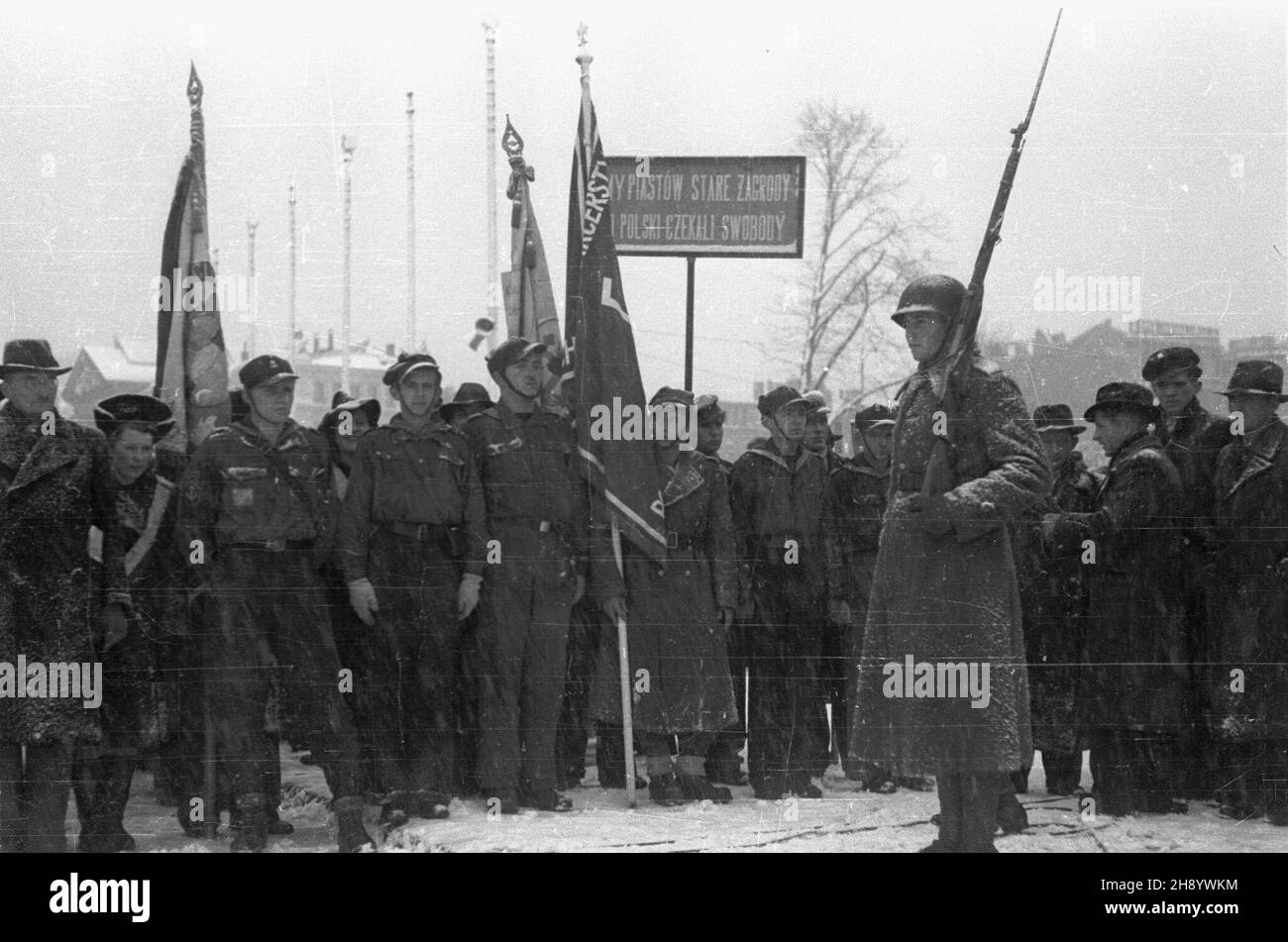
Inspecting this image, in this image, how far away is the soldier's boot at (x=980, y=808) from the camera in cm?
527

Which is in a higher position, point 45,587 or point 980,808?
point 45,587

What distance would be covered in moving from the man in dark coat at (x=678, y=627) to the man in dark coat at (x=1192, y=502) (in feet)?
6.09

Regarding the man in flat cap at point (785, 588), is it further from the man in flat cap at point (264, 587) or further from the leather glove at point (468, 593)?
the man in flat cap at point (264, 587)

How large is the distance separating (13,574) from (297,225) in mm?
1770

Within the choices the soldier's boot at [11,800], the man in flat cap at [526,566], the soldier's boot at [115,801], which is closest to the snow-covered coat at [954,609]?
the man in flat cap at [526,566]

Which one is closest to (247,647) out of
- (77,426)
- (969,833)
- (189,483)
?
(189,483)

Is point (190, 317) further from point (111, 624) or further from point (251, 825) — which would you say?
point (251, 825)

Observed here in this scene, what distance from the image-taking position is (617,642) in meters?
6.00

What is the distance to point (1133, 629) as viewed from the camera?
19.4 feet

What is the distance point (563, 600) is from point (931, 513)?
164 centimetres

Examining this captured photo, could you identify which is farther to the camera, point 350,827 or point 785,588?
point 785,588

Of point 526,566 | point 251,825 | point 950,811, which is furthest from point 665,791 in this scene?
point 251,825

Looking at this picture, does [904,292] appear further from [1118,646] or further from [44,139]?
[44,139]

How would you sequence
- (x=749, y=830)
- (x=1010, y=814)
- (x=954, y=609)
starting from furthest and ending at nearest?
(x=749, y=830) < (x=1010, y=814) < (x=954, y=609)
